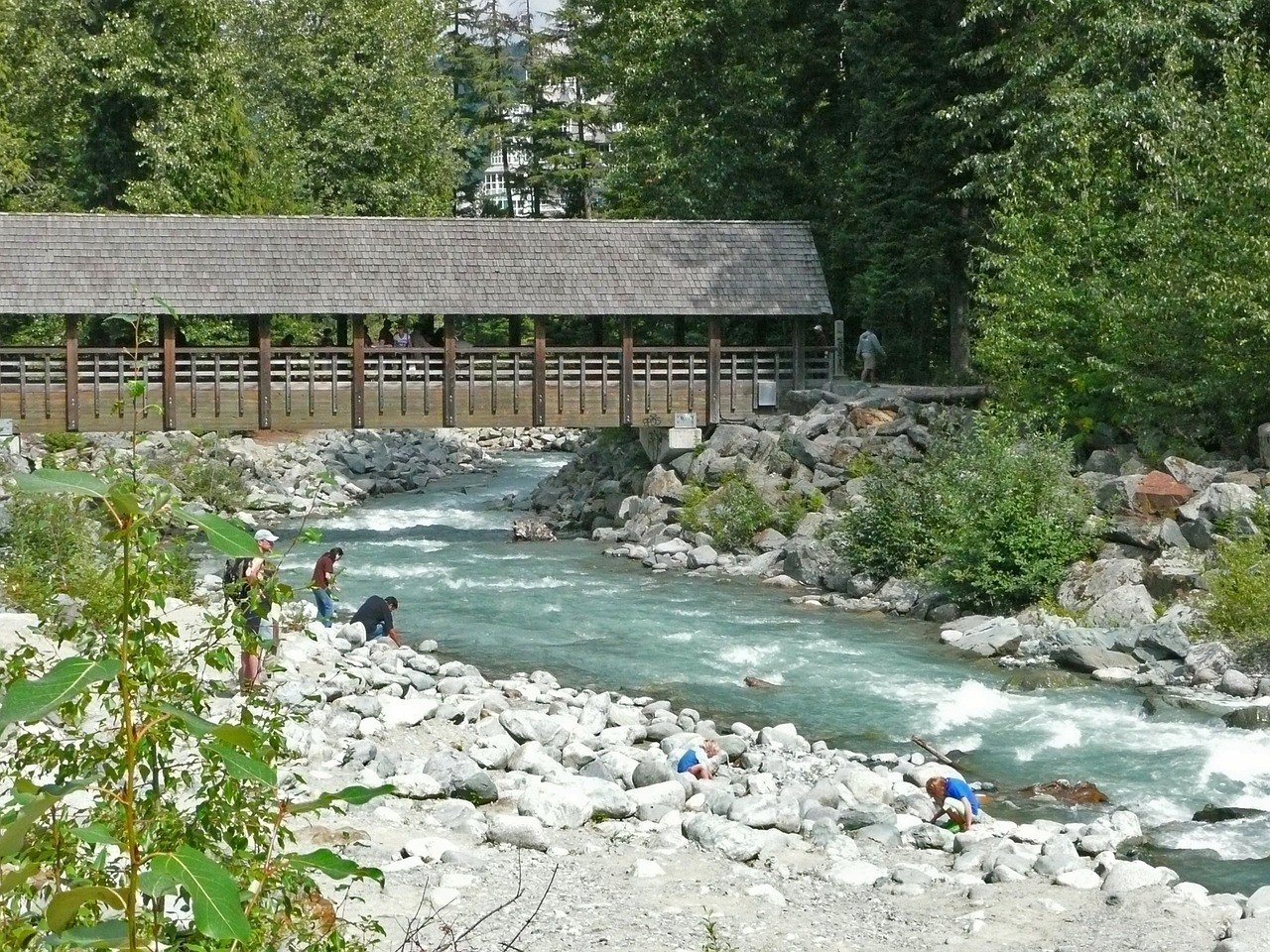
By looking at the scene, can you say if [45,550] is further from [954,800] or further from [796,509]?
[796,509]

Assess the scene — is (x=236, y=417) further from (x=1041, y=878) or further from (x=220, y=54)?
(x=1041, y=878)

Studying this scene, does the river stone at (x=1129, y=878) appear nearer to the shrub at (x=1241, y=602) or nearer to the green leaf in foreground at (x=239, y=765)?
the shrub at (x=1241, y=602)

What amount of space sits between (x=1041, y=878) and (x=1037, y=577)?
9.26 m

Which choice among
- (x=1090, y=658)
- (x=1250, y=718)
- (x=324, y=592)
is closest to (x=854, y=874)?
(x=1250, y=718)

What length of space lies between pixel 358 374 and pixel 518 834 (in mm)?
16445

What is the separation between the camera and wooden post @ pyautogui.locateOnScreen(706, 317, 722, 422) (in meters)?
26.2

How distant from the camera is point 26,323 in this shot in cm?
3512

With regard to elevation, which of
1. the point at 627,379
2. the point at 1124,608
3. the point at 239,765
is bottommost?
the point at 1124,608

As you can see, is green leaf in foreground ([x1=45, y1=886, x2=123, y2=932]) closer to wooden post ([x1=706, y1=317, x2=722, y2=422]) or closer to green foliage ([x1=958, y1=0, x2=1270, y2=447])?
green foliage ([x1=958, y1=0, x2=1270, y2=447])

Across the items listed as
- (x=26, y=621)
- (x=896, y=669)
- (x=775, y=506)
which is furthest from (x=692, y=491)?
(x=26, y=621)

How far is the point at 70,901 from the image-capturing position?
246 cm

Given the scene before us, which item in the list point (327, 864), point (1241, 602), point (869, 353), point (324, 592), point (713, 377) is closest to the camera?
→ point (327, 864)

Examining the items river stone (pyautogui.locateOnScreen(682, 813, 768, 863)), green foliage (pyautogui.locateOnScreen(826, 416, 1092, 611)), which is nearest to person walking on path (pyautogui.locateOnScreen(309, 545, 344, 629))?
river stone (pyautogui.locateOnScreen(682, 813, 768, 863))

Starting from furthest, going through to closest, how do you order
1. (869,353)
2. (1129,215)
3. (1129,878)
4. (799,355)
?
(869,353)
(799,355)
(1129,215)
(1129,878)
